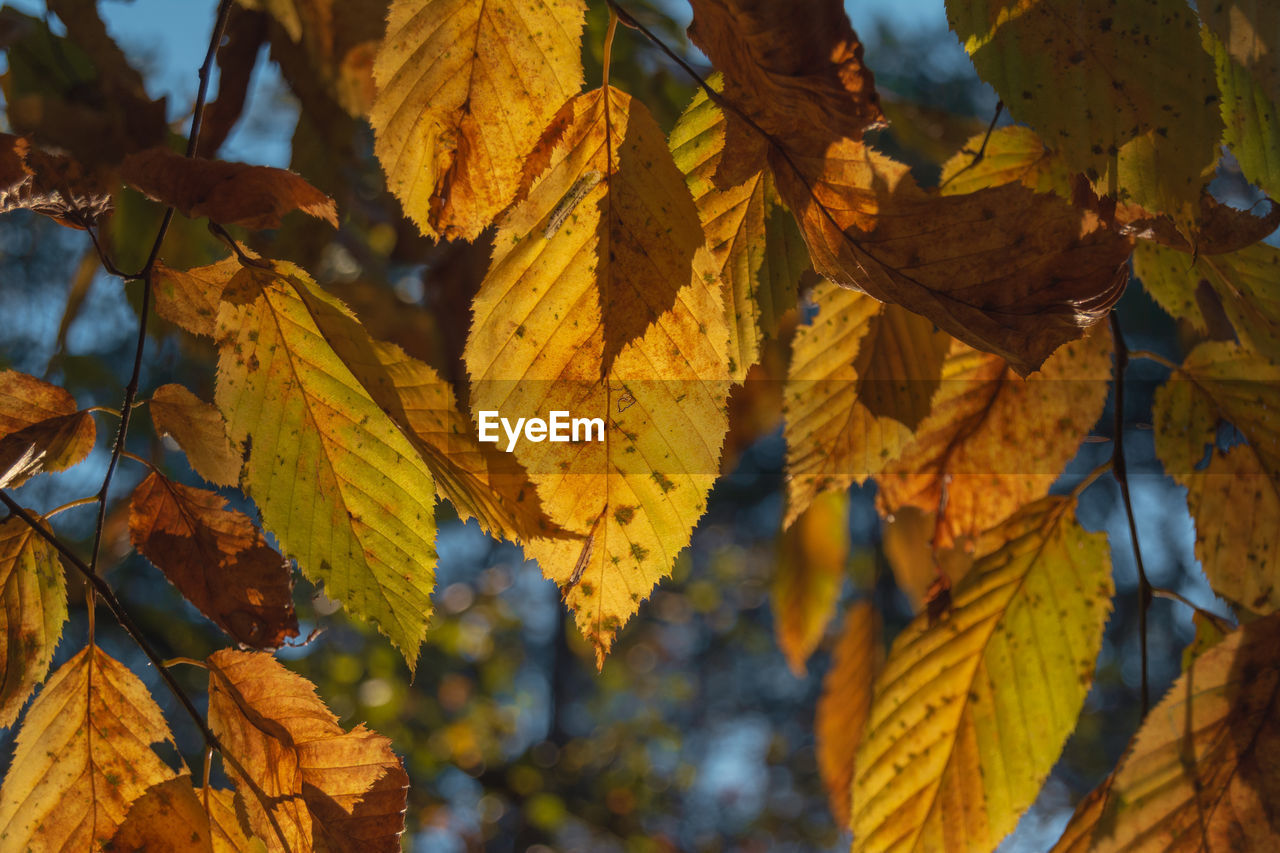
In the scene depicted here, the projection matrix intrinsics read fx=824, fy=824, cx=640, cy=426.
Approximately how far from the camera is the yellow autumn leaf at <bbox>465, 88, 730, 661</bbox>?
37 centimetres

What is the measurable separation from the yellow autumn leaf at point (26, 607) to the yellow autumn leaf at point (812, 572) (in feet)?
3.12

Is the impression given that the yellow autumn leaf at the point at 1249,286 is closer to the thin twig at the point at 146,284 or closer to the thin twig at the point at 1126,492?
the thin twig at the point at 1126,492

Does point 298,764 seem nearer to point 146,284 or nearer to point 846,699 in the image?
point 146,284

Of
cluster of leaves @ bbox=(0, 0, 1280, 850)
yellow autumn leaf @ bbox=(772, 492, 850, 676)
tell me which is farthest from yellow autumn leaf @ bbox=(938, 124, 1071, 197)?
yellow autumn leaf @ bbox=(772, 492, 850, 676)

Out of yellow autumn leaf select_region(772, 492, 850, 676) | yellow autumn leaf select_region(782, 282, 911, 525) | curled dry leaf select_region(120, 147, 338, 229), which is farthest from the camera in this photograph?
yellow autumn leaf select_region(772, 492, 850, 676)

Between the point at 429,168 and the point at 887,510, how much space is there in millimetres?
442

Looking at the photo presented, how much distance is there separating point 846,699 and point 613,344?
2.95 feet

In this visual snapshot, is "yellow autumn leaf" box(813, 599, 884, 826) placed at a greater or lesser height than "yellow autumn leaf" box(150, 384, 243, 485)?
lesser

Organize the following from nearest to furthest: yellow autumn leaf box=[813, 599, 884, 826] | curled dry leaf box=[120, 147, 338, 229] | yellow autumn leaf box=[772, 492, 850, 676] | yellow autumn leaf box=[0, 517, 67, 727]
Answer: curled dry leaf box=[120, 147, 338, 229] → yellow autumn leaf box=[0, 517, 67, 727] → yellow autumn leaf box=[813, 599, 884, 826] → yellow autumn leaf box=[772, 492, 850, 676]

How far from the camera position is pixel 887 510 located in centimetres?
66

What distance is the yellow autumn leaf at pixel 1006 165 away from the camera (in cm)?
50

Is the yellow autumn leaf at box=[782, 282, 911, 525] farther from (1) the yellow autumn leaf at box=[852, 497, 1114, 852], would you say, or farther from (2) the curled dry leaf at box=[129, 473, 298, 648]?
(2) the curled dry leaf at box=[129, 473, 298, 648]

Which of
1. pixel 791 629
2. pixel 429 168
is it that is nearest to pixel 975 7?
pixel 429 168

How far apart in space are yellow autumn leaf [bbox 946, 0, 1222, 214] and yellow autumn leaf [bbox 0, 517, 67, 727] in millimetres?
532
